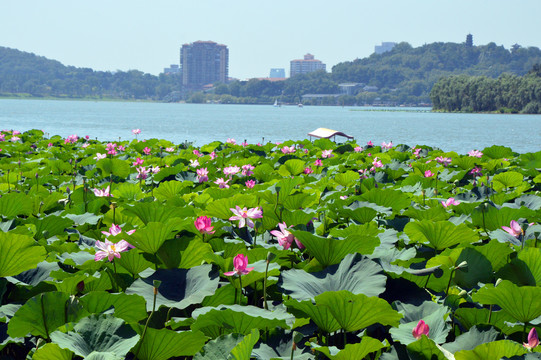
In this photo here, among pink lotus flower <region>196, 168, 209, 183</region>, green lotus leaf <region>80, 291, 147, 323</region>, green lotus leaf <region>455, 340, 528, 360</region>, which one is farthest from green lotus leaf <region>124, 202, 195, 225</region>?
pink lotus flower <region>196, 168, 209, 183</region>

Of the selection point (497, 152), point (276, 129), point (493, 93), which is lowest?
point (276, 129)

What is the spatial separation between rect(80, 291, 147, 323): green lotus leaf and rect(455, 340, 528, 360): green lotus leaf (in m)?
0.87

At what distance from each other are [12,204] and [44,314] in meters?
1.58

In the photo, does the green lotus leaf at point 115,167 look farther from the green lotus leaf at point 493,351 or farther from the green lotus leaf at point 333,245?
the green lotus leaf at point 493,351

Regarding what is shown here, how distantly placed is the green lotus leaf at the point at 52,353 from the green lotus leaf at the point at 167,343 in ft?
0.55

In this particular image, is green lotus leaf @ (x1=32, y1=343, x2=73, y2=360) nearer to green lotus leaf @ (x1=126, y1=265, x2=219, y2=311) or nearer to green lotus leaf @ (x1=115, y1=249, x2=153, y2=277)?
green lotus leaf @ (x1=126, y1=265, x2=219, y2=311)

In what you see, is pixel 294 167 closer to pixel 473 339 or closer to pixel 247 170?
pixel 247 170

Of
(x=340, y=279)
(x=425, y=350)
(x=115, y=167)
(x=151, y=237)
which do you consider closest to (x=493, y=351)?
(x=425, y=350)

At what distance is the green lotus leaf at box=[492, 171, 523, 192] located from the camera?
14.7 feet

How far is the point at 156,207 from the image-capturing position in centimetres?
258

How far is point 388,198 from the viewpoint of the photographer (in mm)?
3197

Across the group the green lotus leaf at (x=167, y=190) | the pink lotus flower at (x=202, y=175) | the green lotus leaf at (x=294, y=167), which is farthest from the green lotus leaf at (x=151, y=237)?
the green lotus leaf at (x=294, y=167)

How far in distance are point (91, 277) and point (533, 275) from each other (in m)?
1.48

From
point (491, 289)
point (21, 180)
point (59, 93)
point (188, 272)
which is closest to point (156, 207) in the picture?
point (188, 272)
